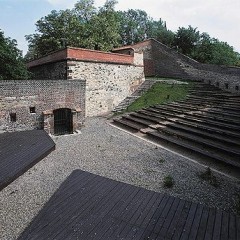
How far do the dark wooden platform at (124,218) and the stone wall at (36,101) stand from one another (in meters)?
6.93

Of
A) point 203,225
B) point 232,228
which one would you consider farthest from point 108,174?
point 232,228

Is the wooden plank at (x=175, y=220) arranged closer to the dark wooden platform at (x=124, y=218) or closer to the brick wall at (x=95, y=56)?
the dark wooden platform at (x=124, y=218)

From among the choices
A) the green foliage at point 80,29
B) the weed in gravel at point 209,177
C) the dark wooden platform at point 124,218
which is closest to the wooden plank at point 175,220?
the dark wooden platform at point 124,218

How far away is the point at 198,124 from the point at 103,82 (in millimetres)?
7673

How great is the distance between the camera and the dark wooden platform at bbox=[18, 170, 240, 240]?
4875 millimetres

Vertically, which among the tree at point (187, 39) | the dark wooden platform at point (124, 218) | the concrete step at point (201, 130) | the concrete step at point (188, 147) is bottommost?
the dark wooden platform at point (124, 218)

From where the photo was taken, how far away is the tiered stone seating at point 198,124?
32.5 ft

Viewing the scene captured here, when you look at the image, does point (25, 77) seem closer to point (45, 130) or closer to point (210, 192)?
point (45, 130)

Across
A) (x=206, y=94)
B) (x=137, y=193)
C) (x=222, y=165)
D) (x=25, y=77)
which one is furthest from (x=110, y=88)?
(x=137, y=193)

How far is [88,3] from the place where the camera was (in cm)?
2705

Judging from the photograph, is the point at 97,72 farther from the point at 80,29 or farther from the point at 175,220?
the point at 175,220

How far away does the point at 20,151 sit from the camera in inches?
364

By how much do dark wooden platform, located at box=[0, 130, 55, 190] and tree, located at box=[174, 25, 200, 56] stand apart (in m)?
21.2

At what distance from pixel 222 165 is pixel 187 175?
1704mm
